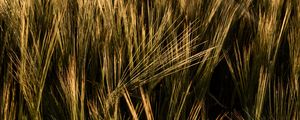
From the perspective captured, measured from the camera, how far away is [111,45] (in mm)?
1091

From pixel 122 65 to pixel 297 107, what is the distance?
39 cm

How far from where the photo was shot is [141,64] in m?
1.08

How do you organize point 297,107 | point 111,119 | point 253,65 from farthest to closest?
point 253,65, point 297,107, point 111,119

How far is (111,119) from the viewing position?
0.91 metres

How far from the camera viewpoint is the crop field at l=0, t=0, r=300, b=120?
3.25 feet

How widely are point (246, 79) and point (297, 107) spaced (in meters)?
0.14

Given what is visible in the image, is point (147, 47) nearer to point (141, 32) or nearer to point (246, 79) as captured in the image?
point (141, 32)

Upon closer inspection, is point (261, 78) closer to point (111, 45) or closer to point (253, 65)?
point (253, 65)

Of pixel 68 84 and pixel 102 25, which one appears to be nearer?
pixel 68 84

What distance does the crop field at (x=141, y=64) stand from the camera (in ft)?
3.25

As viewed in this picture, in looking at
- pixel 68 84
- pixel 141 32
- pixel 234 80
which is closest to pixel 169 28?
pixel 141 32

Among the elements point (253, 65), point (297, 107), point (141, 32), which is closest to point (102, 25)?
point (141, 32)

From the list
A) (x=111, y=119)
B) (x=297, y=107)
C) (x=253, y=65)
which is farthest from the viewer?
(x=253, y=65)

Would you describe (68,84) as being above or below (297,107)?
above
